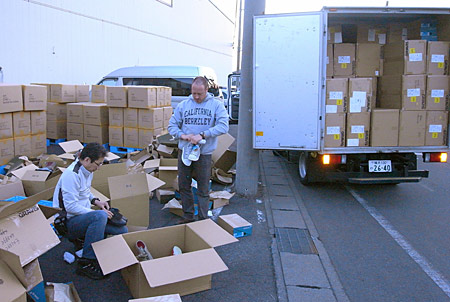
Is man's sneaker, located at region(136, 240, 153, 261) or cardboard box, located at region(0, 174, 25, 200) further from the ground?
cardboard box, located at region(0, 174, 25, 200)

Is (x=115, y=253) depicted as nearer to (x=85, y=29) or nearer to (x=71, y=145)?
(x=71, y=145)

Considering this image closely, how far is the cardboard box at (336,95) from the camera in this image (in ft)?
20.2

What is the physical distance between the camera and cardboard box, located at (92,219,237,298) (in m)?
2.98

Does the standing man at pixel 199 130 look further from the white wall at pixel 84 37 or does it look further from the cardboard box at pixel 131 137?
the white wall at pixel 84 37

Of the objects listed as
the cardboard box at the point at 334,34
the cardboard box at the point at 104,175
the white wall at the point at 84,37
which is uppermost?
the white wall at the point at 84,37

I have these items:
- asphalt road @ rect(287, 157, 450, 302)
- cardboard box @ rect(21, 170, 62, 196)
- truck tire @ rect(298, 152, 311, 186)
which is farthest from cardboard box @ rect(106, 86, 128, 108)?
asphalt road @ rect(287, 157, 450, 302)

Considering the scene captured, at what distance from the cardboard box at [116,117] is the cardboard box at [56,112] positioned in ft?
5.74

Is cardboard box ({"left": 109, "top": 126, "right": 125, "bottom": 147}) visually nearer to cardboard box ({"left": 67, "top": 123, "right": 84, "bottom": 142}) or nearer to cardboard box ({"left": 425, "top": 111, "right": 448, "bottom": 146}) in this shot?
cardboard box ({"left": 67, "top": 123, "right": 84, "bottom": 142})

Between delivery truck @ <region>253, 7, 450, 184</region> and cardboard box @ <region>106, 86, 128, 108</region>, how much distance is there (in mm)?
3883

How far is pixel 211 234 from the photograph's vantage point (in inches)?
144

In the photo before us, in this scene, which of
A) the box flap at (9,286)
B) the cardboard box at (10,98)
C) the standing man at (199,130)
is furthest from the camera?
the cardboard box at (10,98)

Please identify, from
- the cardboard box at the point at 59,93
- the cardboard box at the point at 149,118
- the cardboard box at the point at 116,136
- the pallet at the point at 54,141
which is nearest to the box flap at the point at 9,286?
the cardboard box at the point at 149,118

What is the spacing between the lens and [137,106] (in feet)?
28.6

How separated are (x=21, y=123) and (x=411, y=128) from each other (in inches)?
270
